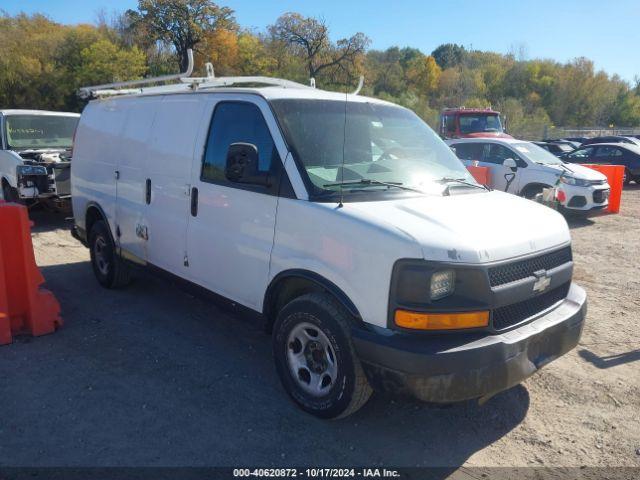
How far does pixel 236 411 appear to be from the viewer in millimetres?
3740

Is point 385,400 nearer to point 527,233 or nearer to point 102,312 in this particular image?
point 527,233

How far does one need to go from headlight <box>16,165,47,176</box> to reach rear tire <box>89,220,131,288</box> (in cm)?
353

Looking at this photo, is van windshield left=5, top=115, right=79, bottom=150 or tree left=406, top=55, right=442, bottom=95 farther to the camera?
tree left=406, top=55, right=442, bottom=95

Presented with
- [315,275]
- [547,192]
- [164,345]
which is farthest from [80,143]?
[547,192]

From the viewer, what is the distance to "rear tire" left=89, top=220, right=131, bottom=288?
6.01 meters

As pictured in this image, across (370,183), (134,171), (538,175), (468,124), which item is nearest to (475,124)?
(468,124)

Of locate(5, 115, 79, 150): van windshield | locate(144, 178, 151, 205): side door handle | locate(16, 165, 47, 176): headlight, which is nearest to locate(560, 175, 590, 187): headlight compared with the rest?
locate(144, 178, 151, 205): side door handle

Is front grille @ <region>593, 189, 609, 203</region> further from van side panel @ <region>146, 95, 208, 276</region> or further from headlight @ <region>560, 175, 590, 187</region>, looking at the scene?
van side panel @ <region>146, 95, 208, 276</region>

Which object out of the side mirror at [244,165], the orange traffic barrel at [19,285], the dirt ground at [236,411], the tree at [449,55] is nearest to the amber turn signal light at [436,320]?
the dirt ground at [236,411]

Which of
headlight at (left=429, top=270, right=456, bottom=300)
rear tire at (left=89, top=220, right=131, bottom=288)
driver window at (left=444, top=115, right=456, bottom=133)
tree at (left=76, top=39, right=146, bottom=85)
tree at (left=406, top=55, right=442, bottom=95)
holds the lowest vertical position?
rear tire at (left=89, top=220, right=131, bottom=288)

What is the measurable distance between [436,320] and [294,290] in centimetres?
112

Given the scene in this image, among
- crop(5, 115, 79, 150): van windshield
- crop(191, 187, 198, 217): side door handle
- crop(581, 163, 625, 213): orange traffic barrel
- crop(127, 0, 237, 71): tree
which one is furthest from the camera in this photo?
crop(127, 0, 237, 71): tree

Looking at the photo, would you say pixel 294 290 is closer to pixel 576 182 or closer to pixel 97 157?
pixel 97 157

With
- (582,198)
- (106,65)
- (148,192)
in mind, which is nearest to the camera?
(148,192)
